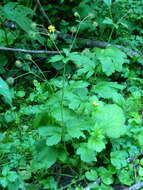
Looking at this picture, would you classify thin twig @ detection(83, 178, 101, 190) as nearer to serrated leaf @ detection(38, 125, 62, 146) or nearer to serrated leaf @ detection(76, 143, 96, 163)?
serrated leaf @ detection(76, 143, 96, 163)

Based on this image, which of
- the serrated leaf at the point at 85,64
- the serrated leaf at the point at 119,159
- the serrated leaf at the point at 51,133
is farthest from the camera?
the serrated leaf at the point at 85,64

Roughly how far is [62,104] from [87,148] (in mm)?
344

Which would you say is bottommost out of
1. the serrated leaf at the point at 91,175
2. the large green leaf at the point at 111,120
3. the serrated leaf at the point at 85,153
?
the serrated leaf at the point at 91,175

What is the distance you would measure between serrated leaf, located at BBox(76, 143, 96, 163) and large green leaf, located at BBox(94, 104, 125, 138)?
0.58 feet

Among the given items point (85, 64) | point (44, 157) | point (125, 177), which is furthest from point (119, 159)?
point (85, 64)

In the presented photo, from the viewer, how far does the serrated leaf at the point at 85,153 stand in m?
2.33

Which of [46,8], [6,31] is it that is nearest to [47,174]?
[6,31]

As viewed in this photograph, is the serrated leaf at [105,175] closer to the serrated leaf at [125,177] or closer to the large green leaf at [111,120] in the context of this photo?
the serrated leaf at [125,177]

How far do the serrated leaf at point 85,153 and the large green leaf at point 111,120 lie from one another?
178 mm

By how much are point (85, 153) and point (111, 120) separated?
314mm

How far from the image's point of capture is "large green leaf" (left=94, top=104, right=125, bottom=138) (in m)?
2.45

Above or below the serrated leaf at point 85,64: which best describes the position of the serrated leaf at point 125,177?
below

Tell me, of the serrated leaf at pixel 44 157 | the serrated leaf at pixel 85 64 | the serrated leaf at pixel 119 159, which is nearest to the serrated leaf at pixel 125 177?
the serrated leaf at pixel 119 159

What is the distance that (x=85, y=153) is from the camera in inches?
92.7
